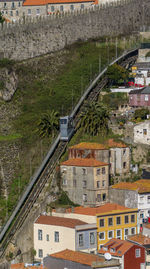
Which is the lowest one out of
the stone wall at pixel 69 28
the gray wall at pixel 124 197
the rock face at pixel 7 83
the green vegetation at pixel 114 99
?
the gray wall at pixel 124 197

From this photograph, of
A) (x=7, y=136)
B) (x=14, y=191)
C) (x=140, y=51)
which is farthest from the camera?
(x=140, y=51)

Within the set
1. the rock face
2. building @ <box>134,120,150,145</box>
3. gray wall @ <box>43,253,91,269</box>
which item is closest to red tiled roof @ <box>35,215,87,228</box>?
gray wall @ <box>43,253,91,269</box>

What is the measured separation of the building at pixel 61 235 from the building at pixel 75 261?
2.14m

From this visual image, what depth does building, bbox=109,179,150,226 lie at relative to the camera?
11686 centimetres

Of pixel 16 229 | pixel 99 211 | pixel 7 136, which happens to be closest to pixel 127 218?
pixel 99 211

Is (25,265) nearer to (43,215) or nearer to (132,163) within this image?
(43,215)

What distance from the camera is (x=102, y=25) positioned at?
156000mm

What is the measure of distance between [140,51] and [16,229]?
44246mm

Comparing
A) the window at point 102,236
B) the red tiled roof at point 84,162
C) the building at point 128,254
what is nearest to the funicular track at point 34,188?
the red tiled roof at point 84,162

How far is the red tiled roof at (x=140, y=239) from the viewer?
363 ft

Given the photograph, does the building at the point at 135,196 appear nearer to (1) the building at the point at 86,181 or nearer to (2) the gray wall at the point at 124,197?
(2) the gray wall at the point at 124,197

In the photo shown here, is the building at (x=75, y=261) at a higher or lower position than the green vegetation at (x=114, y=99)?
lower

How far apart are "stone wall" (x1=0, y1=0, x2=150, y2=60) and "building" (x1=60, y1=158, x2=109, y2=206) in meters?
23.3

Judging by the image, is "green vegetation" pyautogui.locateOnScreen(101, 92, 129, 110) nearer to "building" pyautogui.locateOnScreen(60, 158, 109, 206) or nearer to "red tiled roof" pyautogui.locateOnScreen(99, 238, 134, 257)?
"building" pyautogui.locateOnScreen(60, 158, 109, 206)
